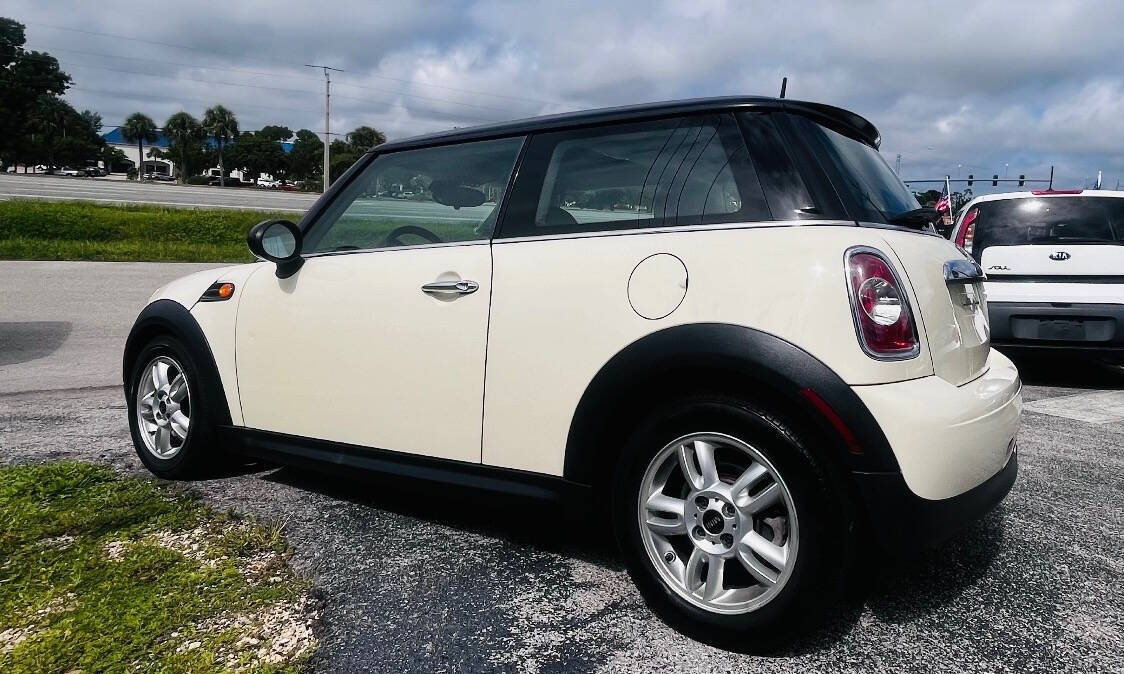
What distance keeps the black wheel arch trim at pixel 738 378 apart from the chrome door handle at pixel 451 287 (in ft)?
1.94

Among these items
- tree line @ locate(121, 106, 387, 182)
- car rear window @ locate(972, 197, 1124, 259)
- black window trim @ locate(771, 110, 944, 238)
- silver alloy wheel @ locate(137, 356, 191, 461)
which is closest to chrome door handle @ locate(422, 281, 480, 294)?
black window trim @ locate(771, 110, 944, 238)

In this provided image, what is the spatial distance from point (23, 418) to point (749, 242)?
4763 mm

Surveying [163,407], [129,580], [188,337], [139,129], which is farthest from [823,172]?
Result: [139,129]

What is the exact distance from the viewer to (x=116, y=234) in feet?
→ 64.6

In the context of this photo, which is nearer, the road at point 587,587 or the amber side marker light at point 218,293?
the road at point 587,587

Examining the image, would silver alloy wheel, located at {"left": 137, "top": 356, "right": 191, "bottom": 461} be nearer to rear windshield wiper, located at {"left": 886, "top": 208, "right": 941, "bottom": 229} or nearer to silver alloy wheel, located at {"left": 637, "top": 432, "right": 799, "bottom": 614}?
silver alloy wheel, located at {"left": 637, "top": 432, "right": 799, "bottom": 614}

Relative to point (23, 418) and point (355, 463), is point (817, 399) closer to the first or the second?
point (355, 463)

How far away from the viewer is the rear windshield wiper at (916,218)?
2.68m

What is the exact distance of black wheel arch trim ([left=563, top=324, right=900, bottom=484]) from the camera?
2.23 m

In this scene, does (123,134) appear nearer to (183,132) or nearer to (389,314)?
(183,132)

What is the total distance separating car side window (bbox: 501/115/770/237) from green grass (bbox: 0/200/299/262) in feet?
51.8

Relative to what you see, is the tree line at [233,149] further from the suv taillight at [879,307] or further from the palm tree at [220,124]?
the suv taillight at [879,307]

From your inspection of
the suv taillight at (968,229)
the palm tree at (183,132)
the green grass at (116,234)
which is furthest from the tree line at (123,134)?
the suv taillight at (968,229)

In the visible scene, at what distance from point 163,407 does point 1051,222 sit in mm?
6848
